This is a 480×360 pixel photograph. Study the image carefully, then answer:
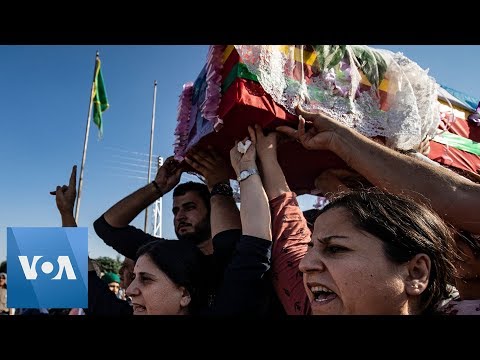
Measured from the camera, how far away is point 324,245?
1.30m

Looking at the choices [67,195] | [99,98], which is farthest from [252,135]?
[99,98]

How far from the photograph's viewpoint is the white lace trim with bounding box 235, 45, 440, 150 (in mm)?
1970

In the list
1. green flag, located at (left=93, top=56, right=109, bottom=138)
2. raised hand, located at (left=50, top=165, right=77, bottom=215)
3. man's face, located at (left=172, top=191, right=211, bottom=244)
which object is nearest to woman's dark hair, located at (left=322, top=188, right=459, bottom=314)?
man's face, located at (left=172, top=191, right=211, bottom=244)

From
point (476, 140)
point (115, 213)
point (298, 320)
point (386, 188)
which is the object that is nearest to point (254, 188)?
point (386, 188)

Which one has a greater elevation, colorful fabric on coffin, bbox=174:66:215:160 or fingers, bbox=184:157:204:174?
colorful fabric on coffin, bbox=174:66:215:160

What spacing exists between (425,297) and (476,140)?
6.30ft

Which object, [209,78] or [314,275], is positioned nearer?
[314,275]

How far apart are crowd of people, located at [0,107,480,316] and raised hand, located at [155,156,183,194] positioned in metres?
0.41

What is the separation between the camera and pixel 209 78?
211 cm

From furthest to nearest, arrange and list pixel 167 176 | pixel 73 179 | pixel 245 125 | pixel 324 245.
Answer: pixel 73 179 < pixel 167 176 < pixel 245 125 < pixel 324 245

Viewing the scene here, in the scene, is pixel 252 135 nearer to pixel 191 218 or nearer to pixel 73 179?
pixel 191 218

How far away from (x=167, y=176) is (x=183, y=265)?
1.17 meters

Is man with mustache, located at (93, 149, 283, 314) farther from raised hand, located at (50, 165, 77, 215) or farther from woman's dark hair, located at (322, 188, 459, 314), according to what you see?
woman's dark hair, located at (322, 188, 459, 314)
